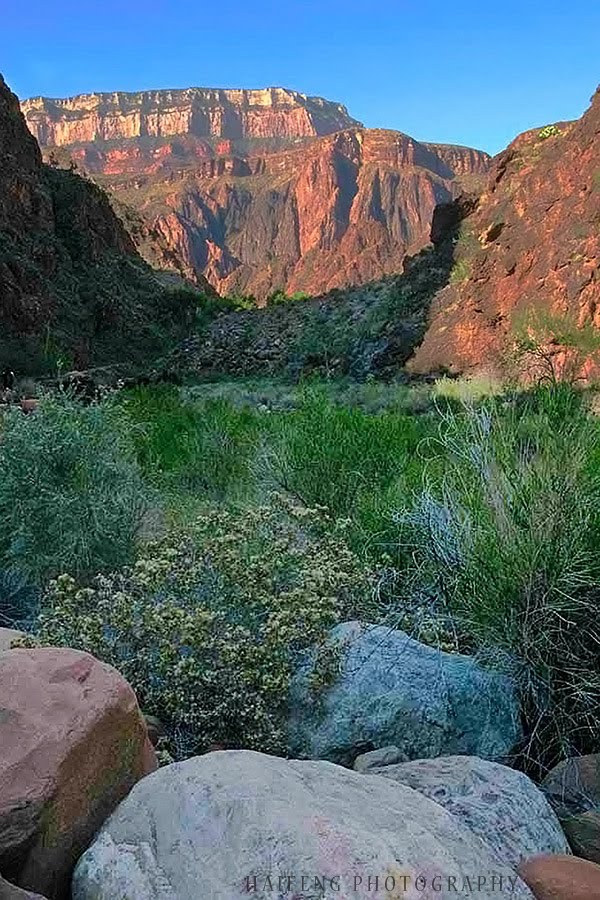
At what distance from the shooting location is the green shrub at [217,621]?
318 cm

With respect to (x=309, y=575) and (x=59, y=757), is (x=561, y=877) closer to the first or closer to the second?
(x=59, y=757)

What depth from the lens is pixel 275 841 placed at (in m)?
1.89

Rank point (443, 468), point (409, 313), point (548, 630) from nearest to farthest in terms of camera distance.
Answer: point (548, 630)
point (443, 468)
point (409, 313)

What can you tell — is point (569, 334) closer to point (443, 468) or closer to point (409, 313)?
point (409, 313)

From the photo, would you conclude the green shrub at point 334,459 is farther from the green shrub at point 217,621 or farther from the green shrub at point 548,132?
the green shrub at point 548,132

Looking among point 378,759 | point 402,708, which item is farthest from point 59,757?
point 402,708

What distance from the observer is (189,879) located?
1893 mm

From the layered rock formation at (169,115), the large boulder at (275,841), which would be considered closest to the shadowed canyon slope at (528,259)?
the large boulder at (275,841)

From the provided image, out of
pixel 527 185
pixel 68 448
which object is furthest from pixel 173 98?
pixel 68 448

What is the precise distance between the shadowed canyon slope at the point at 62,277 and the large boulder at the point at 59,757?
Answer: 2298 centimetres

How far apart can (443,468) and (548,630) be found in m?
2.09

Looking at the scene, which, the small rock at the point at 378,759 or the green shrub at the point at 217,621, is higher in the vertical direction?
the green shrub at the point at 217,621

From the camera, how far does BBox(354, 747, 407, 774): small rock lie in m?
2.91

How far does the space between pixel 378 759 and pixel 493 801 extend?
0.46 m
